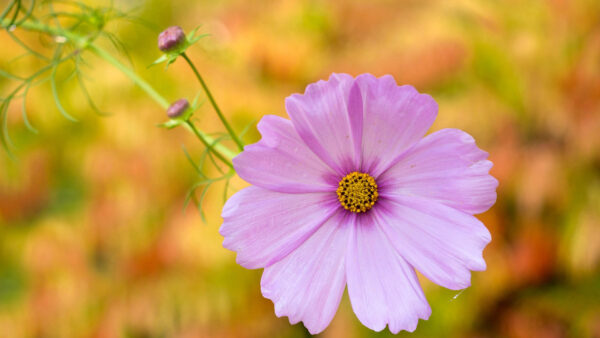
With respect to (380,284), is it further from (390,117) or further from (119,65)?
(119,65)

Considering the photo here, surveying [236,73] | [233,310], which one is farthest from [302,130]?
[236,73]

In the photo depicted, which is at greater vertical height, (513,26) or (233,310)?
(513,26)

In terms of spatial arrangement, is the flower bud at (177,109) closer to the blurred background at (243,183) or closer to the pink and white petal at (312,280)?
the pink and white petal at (312,280)

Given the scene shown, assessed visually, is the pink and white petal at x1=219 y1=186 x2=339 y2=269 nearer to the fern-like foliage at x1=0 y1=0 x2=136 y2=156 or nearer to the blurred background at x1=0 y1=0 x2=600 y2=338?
the fern-like foliage at x1=0 y1=0 x2=136 y2=156

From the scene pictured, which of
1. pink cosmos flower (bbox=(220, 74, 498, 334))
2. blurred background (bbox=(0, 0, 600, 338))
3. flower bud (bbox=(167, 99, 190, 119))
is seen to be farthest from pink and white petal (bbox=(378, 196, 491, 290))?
blurred background (bbox=(0, 0, 600, 338))

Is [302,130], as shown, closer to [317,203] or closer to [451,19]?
[317,203]

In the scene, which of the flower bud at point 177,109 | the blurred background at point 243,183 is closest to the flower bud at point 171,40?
the flower bud at point 177,109
